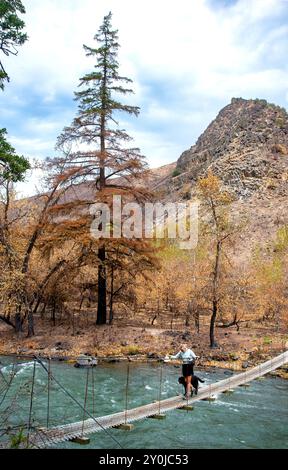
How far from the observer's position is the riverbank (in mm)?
22594

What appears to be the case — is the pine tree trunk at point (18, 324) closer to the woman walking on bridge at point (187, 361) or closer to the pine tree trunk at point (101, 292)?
the pine tree trunk at point (101, 292)

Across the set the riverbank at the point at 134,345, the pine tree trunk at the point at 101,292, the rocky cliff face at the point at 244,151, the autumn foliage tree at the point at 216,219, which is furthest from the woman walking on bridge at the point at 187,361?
the rocky cliff face at the point at 244,151

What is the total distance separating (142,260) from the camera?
86.7 ft

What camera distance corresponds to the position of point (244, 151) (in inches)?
3469

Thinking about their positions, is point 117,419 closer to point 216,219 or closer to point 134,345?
point 134,345

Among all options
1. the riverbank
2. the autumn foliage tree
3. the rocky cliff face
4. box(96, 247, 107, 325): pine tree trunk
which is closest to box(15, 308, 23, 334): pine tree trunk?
the riverbank

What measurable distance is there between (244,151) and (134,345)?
69.7m

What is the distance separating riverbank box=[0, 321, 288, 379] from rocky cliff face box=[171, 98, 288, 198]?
54.2m

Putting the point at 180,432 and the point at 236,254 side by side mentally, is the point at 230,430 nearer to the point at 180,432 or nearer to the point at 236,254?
the point at 180,432

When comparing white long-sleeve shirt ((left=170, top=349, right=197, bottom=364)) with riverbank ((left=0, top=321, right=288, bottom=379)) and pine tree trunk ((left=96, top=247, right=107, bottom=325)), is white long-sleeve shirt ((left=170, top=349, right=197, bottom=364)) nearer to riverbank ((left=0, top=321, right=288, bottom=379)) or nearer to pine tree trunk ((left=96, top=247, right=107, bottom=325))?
riverbank ((left=0, top=321, right=288, bottom=379))

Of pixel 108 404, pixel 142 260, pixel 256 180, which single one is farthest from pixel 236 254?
pixel 108 404

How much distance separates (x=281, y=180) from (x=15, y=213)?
60609mm

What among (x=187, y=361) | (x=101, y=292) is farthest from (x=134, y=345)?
(x=187, y=361)

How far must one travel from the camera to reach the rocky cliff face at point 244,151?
8012 cm
